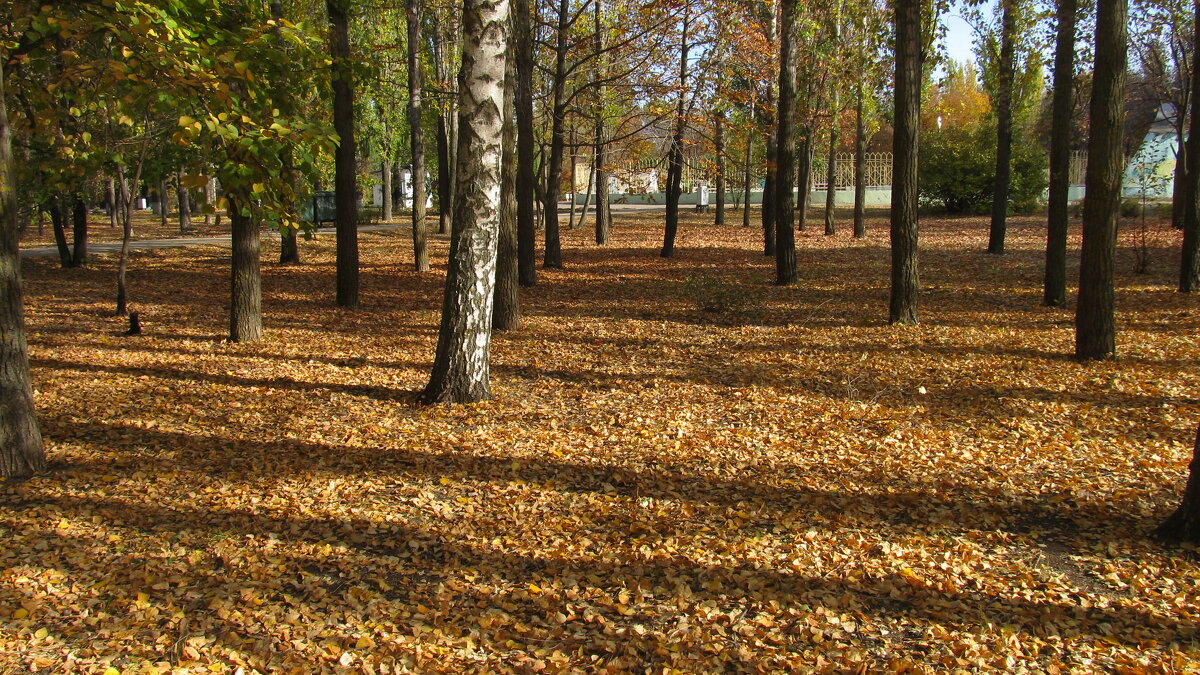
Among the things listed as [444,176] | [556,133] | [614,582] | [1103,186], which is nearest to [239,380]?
[614,582]

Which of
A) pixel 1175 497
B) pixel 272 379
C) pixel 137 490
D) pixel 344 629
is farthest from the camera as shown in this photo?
pixel 272 379

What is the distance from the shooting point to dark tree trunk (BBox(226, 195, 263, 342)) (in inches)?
365

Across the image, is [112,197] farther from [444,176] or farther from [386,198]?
[386,198]

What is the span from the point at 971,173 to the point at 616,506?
29321 mm

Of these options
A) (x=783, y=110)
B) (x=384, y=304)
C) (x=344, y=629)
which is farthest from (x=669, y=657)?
(x=783, y=110)

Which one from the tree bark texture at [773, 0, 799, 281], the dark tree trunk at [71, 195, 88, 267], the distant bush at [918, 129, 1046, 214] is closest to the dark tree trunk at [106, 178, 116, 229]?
the dark tree trunk at [71, 195, 88, 267]

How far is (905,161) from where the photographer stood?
31.5 ft

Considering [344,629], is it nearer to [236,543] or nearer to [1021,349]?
[236,543]

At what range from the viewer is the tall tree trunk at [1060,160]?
1052cm

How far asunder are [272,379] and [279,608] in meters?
4.54

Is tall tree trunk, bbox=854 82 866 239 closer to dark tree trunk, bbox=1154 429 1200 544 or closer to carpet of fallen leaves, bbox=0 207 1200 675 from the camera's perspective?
carpet of fallen leaves, bbox=0 207 1200 675

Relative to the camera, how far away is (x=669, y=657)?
3367 mm

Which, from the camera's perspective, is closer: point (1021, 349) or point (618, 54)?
point (1021, 349)

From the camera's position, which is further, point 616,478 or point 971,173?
point 971,173
